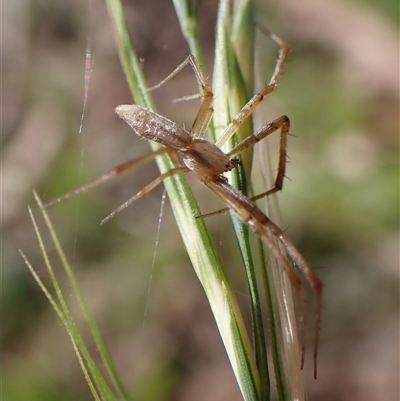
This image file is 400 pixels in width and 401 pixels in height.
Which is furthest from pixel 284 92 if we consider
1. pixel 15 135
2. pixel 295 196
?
pixel 15 135

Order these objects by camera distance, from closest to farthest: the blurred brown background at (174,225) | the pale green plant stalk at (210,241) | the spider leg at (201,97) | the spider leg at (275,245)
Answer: the pale green plant stalk at (210,241), the spider leg at (275,245), the spider leg at (201,97), the blurred brown background at (174,225)

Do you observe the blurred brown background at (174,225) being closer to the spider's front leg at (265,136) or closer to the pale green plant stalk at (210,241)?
the spider's front leg at (265,136)

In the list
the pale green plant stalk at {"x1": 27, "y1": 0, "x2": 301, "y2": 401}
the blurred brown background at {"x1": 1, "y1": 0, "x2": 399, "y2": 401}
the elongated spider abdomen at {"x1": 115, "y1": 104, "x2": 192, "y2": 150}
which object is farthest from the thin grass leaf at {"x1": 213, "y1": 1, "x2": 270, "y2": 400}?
the blurred brown background at {"x1": 1, "y1": 0, "x2": 399, "y2": 401}

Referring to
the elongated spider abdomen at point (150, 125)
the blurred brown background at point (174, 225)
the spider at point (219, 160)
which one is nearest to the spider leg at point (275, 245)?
the spider at point (219, 160)

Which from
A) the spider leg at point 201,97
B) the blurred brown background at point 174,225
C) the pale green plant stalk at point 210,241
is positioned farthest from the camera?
the blurred brown background at point 174,225

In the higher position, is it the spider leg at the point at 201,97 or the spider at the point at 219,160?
the spider leg at the point at 201,97

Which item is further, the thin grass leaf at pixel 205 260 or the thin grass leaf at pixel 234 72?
the thin grass leaf at pixel 234 72
